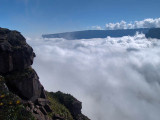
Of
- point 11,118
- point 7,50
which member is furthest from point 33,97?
point 11,118

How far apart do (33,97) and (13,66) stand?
1241cm

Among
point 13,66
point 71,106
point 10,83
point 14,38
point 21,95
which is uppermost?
point 14,38

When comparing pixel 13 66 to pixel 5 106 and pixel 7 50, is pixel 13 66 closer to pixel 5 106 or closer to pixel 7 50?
pixel 7 50

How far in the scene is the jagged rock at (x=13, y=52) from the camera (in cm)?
5434

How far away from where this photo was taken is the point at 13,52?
57.4 metres

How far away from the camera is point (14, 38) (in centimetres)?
6184

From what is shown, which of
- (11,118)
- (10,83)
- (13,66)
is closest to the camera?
(11,118)

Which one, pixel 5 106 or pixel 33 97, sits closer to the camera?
pixel 5 106

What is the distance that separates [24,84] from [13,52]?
39.0 feet

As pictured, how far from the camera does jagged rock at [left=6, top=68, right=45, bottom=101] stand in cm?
5244

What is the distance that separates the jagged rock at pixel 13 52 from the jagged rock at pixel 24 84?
250 cm

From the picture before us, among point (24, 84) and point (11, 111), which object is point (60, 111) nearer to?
point (24, 84)

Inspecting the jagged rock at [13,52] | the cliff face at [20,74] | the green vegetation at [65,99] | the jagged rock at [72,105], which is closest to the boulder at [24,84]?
the cliff face at [20,74]

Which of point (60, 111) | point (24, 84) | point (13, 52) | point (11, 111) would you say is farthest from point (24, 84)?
point (11, 111)
